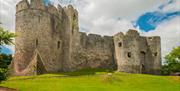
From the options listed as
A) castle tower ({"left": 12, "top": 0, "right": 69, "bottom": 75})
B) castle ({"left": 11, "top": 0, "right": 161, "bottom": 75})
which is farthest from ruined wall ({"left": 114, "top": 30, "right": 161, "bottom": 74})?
castle tower ({"left": 12, "top": 0, "right": 69, "bottom": 75})

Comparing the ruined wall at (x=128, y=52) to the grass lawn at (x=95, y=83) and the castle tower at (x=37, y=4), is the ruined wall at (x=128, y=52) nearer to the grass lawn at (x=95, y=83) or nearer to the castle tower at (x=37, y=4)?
the grass lawn at (x=95, y=83)

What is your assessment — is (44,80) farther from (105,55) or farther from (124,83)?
(105,55)

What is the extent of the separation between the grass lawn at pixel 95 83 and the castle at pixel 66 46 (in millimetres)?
7768

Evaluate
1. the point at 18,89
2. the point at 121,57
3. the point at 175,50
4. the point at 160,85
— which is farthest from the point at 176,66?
the point at 18,89

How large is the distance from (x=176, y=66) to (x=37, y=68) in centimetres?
3012

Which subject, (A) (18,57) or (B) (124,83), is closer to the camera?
(B) (124,83)

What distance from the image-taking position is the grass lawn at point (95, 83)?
41094 mm

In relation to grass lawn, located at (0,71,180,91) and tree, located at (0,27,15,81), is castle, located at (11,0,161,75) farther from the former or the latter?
tree, located at (0,27,15,81)

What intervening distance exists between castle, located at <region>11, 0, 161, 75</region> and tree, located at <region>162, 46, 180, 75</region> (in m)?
3.29

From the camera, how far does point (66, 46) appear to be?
2489 inches

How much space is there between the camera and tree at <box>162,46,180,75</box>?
7275 cm

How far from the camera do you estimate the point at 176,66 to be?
7269cm

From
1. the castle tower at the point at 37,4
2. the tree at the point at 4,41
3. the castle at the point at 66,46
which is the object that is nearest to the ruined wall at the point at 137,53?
the castle at the point at 66,46

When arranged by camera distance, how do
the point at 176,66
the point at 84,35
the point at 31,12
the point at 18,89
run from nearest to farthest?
the point at 18,89 < the point at 31,12 < the point at 84,35 < the point at 176,66
